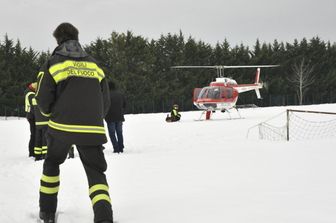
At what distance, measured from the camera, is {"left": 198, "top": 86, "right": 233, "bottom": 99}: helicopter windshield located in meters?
24.2

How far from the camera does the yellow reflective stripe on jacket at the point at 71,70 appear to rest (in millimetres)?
3506

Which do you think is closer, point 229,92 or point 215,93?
point 215,93

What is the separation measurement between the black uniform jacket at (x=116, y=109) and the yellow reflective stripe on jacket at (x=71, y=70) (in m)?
6.02

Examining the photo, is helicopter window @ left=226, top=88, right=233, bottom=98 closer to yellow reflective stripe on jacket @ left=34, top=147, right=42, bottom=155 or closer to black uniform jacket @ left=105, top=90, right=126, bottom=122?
black uniform jacket @ left=105, top=90, right=126, bottom=122

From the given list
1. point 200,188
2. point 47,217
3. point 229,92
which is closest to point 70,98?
point 47,217

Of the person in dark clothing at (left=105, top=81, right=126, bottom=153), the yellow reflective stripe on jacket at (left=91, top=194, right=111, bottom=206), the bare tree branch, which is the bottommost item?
the yellow reflective stripe on jacket at (left=91, top=194, right=111, bottom=206)

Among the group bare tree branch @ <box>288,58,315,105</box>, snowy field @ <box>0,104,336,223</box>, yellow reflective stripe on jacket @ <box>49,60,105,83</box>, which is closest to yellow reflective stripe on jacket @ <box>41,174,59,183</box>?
snowy field @ <box>0,104,336,223</box>

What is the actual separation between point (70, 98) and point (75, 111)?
0.12 metres

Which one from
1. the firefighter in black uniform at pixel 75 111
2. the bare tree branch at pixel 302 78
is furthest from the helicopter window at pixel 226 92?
the bare tree branch at pixel 302 78

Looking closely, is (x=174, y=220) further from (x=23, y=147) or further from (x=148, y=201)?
(x=23, y=147)

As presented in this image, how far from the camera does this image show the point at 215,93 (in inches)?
955

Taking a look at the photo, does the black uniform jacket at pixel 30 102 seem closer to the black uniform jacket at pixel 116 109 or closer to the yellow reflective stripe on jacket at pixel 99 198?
the black uniform jacket at pixel 116 109

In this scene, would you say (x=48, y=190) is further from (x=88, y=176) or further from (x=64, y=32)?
(x=64, y=32)

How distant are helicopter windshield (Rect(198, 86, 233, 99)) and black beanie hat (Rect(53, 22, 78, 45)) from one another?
20586 mm
